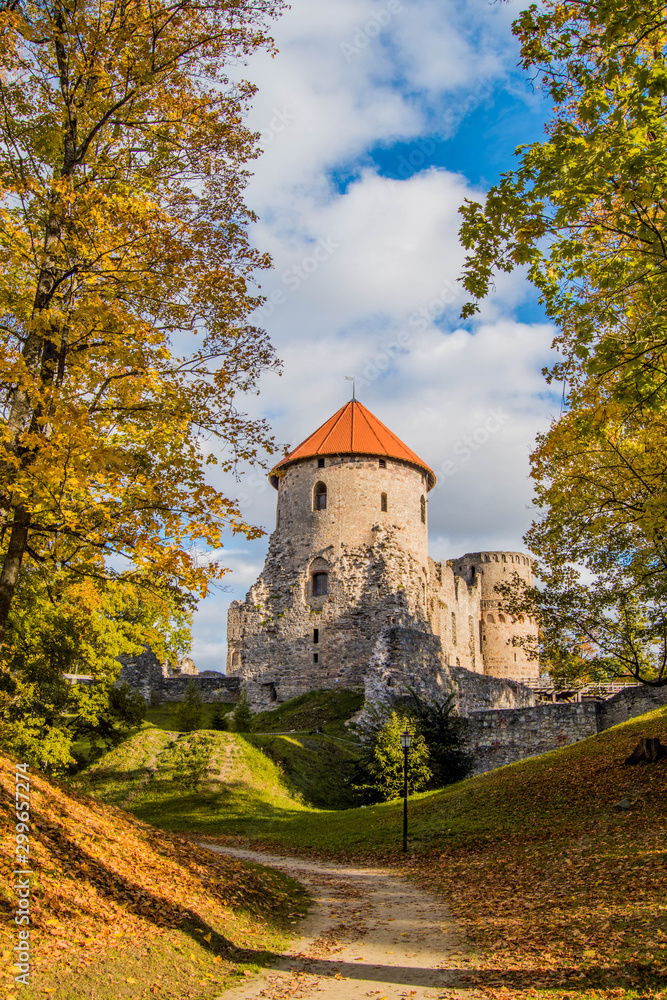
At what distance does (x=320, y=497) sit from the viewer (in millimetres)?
34281

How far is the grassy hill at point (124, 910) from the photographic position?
6047 millimetres

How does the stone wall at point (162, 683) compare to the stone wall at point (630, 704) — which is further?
the stone wall at point (162, 683)

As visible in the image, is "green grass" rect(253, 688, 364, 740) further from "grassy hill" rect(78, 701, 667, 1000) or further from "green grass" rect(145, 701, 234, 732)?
"grassy hill" rect(78, 701, 667, 1000)

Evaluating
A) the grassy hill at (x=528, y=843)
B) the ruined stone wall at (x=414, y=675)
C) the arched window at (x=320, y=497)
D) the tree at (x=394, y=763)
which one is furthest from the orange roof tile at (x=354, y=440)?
the tree at (x=394, y=763)

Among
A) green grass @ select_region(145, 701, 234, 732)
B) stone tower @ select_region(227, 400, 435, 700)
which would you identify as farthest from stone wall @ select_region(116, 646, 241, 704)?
stone tower @ select_region(227, 400, 435, 700)

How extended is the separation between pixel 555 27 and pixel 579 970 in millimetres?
9026

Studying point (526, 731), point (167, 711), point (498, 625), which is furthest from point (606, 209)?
point (498, 625)

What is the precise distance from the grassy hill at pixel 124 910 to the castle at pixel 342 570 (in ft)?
65.0

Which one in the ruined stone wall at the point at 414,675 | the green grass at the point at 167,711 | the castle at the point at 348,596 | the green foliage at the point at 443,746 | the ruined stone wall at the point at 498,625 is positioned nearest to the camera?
the green foliage at the point at 443,746

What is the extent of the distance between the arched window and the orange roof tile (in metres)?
1.55

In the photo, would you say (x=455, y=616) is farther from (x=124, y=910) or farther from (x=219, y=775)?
(x=124, y=910)

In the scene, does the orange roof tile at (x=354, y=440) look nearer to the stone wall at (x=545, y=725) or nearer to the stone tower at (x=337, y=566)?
the stone tower at (x=337, y=566)

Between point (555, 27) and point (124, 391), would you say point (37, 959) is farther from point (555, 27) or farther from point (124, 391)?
point (555, 27)

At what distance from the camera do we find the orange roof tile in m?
34.8
